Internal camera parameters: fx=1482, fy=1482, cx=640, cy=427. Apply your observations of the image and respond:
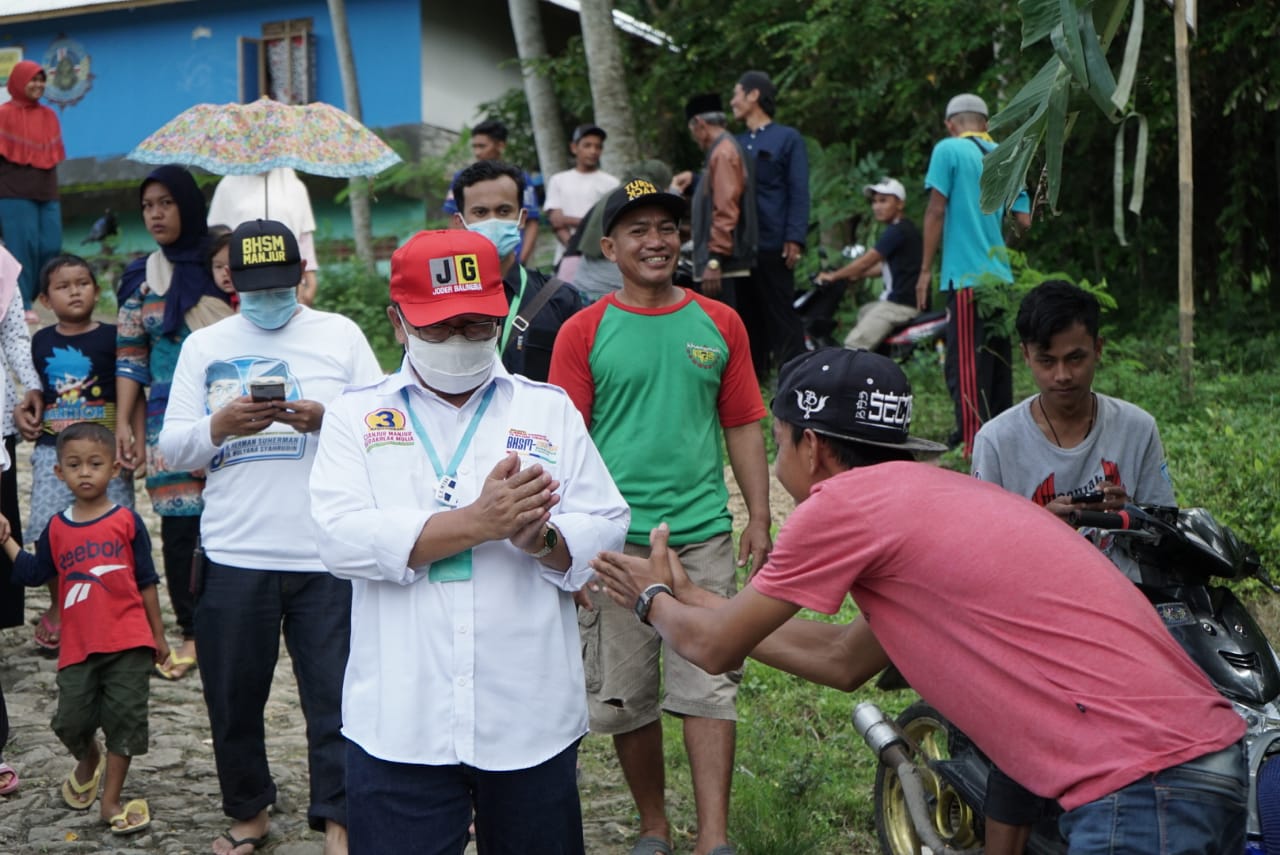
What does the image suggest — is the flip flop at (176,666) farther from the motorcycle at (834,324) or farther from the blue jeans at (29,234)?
the motorcycle at (834,324)

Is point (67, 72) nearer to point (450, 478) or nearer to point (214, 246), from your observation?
point (214, 246)

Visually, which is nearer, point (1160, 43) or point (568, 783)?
point (568, 783)

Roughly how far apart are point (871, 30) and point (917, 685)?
37.0 feet

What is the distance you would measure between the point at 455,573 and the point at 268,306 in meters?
2.02

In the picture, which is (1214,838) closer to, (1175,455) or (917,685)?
(917,685)

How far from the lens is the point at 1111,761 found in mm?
3123

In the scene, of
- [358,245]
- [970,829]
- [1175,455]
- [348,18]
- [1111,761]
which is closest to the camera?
[1111,761]

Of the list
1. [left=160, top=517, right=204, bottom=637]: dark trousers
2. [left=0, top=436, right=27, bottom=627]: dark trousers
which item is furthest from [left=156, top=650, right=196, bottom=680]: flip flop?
[left=0, top=436, right=27, bottom=627]: dark trousers

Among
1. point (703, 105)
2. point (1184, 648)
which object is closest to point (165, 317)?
point (1184, 648)

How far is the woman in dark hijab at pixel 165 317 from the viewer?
6699mm

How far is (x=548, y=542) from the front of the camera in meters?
3.65

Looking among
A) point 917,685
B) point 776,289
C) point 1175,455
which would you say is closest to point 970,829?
point 917,685

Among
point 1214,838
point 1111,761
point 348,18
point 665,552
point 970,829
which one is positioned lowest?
point 970,829

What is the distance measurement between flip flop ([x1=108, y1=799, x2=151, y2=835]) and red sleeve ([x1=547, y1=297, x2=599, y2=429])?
2.32m
